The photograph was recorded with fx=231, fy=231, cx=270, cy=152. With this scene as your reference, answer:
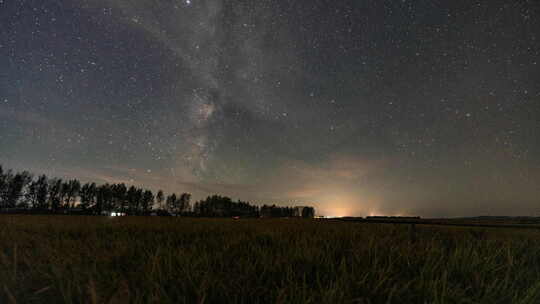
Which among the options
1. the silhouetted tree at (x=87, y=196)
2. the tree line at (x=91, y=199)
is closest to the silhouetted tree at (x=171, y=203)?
the tree line at (x=91, y=199)

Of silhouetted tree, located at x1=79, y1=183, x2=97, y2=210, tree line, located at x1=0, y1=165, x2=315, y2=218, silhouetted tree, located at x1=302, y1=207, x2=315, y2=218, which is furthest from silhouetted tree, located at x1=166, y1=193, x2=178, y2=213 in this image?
silhouetted tree, located at x1=302, y1=207, x2=315, y2=218

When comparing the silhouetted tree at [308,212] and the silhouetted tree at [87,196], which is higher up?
the silhouetted tree at [87,196]

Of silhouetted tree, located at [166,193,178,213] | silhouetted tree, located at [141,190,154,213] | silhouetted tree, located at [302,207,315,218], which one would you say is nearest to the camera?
silhouetted tree, located at [141,190,154,213]

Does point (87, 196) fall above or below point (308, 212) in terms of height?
above

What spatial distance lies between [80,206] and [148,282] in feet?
336

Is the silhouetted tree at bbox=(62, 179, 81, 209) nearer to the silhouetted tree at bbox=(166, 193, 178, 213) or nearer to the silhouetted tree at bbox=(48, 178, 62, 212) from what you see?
the silhouetted tree at bbox=(48, 178, 62, 212)

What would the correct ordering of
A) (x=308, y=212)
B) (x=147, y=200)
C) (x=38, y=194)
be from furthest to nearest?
(x=308, y=212) → (x=147, y=200) → (x=38, y=194)

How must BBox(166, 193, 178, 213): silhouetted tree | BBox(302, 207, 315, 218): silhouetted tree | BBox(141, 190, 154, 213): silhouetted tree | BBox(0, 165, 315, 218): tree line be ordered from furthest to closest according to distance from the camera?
1. BBox(302, 207, 315, 218): silhouetted tree
2. BBox(166, 193, 178, 213): silhouetted tree
3. BBox(141, 190, 154, 213): silhouetted tree
4. BBox(0, 165, 315, 218): tree line

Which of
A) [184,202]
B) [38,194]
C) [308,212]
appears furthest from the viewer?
[308,212]

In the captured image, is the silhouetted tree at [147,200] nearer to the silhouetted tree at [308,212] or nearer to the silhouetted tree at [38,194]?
the silhouetted tree at [38,194]

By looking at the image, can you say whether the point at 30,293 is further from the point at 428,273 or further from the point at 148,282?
the point at 428,273

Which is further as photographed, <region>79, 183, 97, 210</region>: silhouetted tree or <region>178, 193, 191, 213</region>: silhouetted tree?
<region>178, 193, 191, 213</region>: silhouetted tree

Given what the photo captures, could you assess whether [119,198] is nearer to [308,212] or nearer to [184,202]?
[184,202]

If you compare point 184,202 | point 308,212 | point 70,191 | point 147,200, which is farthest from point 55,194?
point 308,212
